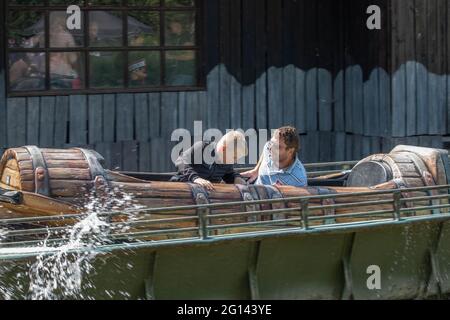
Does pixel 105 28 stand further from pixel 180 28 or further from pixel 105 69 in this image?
pixel 180 28

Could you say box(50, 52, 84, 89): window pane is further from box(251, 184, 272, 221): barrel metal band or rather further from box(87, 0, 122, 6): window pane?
box(251, 184, 272, 221): barrel metal band

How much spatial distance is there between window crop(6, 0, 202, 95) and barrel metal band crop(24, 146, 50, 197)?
4.63m

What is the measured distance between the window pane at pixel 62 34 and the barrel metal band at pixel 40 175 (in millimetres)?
4805

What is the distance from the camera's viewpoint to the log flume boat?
8.15m

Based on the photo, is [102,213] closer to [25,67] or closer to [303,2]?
[25,67]

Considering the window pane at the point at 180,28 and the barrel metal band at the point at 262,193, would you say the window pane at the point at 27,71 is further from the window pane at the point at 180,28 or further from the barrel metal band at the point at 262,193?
the barrel metal band at the point at 262,193

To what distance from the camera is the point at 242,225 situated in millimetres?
8297

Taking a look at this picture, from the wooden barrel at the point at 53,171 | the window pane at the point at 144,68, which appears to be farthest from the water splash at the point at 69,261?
the window pane at the point at 144,68

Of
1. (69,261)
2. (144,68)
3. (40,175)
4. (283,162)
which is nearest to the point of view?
(69,261)

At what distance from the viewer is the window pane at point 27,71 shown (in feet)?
42.8

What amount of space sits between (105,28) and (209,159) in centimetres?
460

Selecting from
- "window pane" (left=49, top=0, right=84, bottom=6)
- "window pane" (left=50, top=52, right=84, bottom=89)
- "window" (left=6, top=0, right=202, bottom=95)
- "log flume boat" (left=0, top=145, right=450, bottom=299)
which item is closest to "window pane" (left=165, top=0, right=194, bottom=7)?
"window" (left=6, top=0, right=202, bottom=95)

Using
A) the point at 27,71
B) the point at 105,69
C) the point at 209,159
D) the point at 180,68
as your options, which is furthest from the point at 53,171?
the point at 180,68

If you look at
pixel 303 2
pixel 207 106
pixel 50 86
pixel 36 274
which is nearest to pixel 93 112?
pixel 50 86
